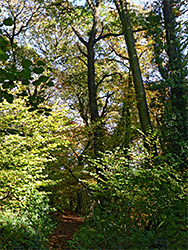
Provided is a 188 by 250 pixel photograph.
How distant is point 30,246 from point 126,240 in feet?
6.14

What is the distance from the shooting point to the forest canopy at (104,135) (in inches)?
120

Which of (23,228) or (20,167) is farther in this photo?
(20,167)

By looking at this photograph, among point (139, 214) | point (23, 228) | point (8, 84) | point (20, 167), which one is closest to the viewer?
point (8, 84)

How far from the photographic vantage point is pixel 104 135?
26.3ft

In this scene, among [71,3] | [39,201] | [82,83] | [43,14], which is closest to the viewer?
[39,201]

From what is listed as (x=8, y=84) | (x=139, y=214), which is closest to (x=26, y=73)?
(x=8, y=84)

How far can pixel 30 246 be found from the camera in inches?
150

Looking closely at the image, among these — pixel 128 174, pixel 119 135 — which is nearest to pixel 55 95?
pixel 119 135

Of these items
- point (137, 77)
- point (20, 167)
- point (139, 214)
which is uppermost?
point (137, 77)

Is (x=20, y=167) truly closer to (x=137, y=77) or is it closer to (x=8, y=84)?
(x=8, y=84)

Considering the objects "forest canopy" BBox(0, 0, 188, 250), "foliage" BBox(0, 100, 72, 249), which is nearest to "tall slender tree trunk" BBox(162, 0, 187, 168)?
"forest canopy" BBox(0, 0, 188, 250)

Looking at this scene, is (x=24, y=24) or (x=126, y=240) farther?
(x=24, y=24)

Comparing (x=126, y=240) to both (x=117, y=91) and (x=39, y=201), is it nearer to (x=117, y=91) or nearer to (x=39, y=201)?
(x=39, y=201)

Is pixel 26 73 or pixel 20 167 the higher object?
pixel 26 73
